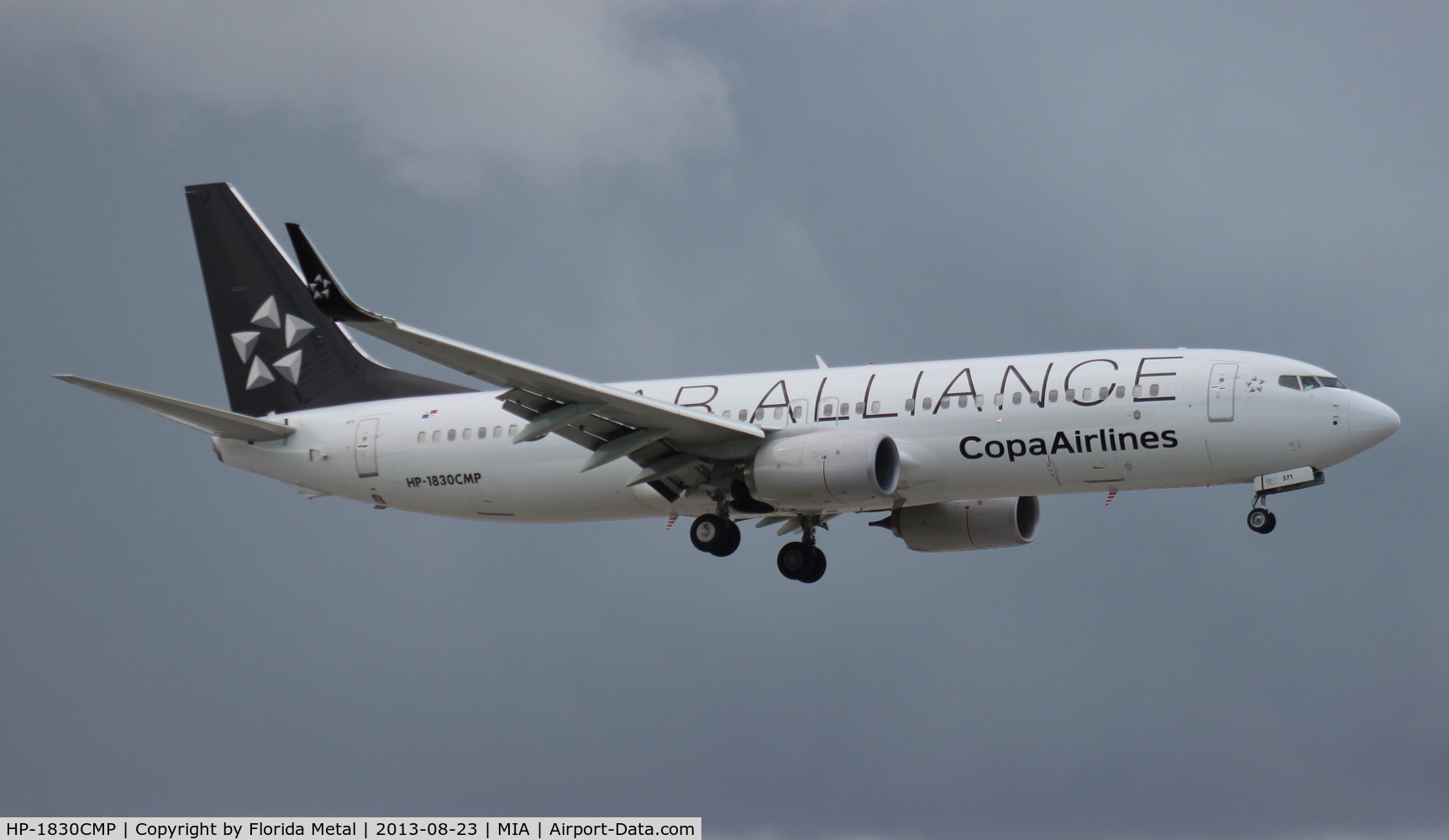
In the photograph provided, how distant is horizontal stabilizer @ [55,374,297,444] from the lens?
3410cm

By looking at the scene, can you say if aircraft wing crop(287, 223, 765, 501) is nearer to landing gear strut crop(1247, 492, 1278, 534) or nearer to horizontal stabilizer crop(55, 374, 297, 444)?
horizontal stabilizer crop(55, 374, 297, 444)

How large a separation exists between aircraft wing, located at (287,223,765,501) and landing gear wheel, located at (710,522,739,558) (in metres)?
→ 1.27

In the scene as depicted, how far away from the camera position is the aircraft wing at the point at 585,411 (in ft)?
96.4

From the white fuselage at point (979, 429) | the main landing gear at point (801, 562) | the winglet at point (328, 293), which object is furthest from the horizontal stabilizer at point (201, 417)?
the main landing gear at point (801, 562)

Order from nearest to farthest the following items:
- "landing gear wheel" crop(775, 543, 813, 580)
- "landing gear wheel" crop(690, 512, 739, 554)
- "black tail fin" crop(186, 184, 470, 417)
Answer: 1. "landing gear wheel" crop(690, 512, 739, 554)
2. "landing gear wheel" crop(775, 543, 813, 580)
3. "black tail fin" crop(186, 184, 470, 417)

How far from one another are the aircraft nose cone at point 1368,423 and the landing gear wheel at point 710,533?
12.8 meters

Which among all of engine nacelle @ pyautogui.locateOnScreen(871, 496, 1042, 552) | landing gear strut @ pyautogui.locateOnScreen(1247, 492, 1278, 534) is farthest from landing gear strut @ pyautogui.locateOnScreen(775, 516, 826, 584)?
landing gear strut @ pyautogui.locateOnScreen(1247, 492, 1278, 534)

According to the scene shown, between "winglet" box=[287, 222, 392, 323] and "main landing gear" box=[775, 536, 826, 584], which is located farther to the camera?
"main landing gear" box=[775, 536, 826, 584]

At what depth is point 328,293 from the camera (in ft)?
96.3

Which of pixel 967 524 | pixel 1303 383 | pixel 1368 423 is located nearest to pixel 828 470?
pixel 967 524

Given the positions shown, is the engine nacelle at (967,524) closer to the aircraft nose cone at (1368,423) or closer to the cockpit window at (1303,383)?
the cockpit window at (1303,383)

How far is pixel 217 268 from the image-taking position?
44.6 m

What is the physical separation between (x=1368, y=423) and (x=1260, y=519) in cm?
271

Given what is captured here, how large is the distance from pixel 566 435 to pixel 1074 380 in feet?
34.7
